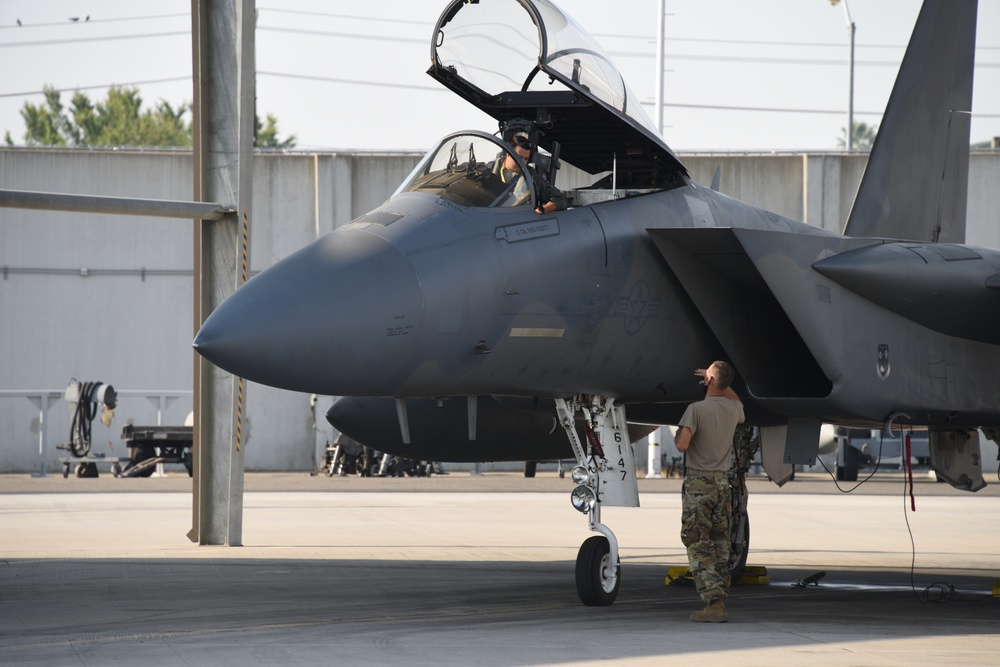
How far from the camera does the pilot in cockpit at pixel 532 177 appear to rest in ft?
23.9

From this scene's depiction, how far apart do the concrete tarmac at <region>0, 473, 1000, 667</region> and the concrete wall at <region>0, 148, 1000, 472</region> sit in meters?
9.69

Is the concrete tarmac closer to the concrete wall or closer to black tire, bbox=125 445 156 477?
black tire, bbox=125 445 156 477

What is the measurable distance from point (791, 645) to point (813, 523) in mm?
11144

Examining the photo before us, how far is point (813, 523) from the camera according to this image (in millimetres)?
17203

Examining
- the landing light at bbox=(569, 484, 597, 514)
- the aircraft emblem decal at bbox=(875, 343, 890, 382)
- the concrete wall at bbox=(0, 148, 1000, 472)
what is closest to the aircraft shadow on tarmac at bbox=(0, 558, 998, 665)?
the landing light at bbox=(569, 484, 597, 514)

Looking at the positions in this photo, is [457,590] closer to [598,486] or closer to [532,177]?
[598,486]

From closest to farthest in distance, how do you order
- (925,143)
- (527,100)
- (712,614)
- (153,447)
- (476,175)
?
(476,175), (712,614), (527,100), (925,143), (153,447)

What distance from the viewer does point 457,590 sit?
923 centimetres

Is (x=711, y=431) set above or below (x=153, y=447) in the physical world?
above

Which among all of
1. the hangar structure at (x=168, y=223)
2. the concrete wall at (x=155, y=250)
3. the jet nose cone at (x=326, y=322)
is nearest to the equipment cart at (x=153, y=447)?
the hangar structure at (x=168, y=223)

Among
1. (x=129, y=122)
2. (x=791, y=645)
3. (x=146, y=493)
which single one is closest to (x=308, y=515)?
(x=146, y=493)

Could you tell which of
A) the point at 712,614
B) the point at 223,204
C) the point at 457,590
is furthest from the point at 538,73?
the point at 223,204

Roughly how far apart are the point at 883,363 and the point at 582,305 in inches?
93.3

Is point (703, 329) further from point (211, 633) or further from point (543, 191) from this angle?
point (211, 633)
